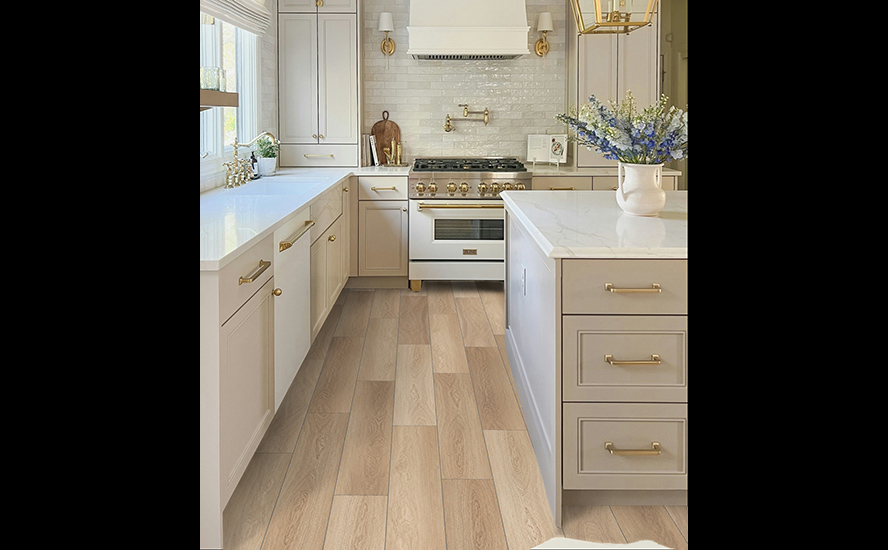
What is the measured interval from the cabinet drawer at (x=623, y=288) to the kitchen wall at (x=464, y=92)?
379cm

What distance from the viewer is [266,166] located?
4469 mm

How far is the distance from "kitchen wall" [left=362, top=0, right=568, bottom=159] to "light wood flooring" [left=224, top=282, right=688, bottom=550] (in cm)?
224

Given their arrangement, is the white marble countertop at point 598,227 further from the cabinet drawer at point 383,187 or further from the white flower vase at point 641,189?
the cabinet drawer at point 383,187

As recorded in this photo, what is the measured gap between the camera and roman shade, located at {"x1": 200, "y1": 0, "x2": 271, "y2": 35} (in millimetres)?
3309

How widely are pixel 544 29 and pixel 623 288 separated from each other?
3.88 metres

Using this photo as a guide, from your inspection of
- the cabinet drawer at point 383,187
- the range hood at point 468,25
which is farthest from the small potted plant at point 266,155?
the range hood at point 468,25

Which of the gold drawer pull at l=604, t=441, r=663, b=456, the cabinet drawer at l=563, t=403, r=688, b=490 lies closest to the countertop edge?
the cabinet drawer at l=563, t=403, r=688, b=490

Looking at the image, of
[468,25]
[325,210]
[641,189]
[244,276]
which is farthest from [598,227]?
[468,25]
